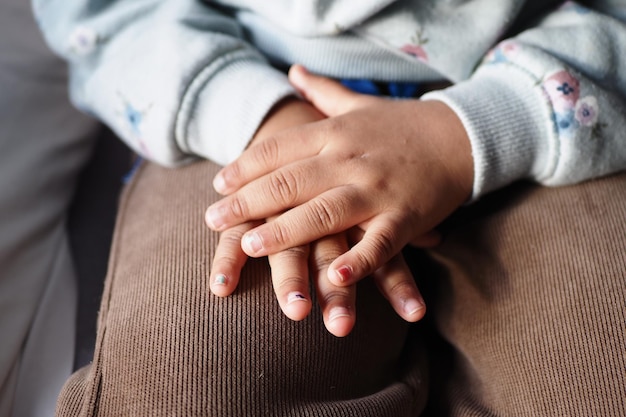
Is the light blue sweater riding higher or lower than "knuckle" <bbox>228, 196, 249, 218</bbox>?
higher

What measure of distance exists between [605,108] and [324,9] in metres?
0.27

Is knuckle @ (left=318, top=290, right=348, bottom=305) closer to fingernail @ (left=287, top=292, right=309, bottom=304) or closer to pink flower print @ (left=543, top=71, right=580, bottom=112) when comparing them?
fingernail @ (left=287, top=292, right=309, bottom=304)

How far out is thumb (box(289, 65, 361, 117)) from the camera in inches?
22.8

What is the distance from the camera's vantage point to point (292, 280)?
1.47 ft

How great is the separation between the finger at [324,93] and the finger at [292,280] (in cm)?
16

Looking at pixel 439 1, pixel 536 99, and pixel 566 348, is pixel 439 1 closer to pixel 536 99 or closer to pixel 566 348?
pixel 536 99

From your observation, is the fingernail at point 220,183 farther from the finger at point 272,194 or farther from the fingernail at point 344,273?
the fingernail at point 344,273

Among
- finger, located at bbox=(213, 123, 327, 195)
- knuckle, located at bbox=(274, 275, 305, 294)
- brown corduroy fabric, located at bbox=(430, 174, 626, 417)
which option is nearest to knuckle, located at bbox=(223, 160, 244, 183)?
finger, located at bbox=(213, 123, 327, 195)

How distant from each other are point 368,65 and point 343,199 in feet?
0.72

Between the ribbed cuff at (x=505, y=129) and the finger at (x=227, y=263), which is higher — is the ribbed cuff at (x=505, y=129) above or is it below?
above

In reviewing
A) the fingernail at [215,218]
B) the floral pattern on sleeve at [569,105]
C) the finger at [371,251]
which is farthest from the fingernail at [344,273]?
the floral pattern on sleeve at [569,105]

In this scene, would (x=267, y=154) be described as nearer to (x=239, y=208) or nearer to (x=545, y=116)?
(x=239, y=208)

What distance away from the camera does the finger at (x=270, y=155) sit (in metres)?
0.51

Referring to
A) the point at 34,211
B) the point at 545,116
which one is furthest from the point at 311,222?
the point at 34,211
